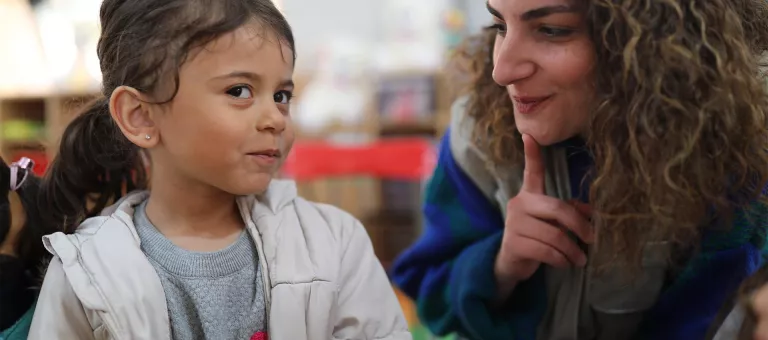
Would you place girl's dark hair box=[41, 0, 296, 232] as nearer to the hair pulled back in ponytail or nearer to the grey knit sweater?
the hair pulled back in ponytail

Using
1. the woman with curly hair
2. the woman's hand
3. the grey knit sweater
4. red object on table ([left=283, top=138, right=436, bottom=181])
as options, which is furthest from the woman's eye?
red object on table ([left=283, top=138, right=436, bottom=181])

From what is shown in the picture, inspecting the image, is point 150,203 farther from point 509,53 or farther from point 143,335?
point 509,53

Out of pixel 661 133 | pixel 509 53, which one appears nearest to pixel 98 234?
pixel 509 53

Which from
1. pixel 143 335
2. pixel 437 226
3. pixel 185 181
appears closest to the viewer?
pixel 143 335

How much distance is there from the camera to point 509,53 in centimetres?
88

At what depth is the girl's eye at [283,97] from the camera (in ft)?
2.74

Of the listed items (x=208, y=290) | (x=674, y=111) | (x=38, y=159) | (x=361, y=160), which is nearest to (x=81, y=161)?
(x=38, y=159)

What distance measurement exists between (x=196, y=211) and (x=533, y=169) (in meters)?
0.44

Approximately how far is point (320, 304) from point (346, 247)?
99mm

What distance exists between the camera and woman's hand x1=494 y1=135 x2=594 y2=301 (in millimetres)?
958

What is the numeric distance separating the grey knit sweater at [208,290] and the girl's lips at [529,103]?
0.38m

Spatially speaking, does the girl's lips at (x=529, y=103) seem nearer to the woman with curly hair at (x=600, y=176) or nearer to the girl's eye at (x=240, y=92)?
the woman with curly hair at (x=600, y=176)

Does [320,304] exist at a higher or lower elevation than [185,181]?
lower

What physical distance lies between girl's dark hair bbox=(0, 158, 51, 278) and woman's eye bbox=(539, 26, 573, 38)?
619 millimetres
